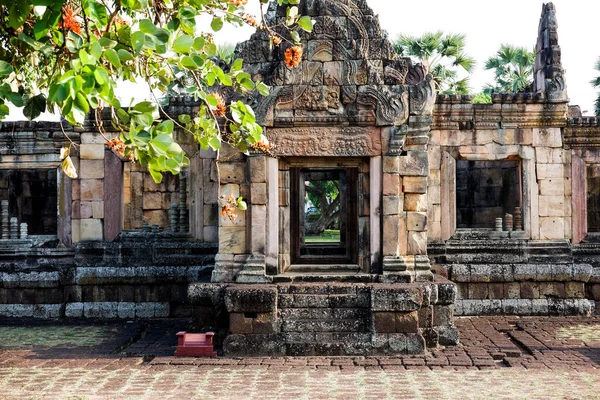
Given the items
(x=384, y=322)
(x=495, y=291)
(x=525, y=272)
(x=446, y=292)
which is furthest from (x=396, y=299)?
(x=525, y=272)

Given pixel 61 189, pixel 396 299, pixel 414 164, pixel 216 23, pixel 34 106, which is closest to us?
pixel 34 106

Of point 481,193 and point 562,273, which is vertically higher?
point 481,193

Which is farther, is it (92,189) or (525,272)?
(92,189)

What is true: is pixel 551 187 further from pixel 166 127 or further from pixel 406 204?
pixel 166 127

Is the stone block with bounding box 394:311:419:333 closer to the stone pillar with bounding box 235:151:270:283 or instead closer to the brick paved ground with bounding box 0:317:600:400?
the brick paved ground with bounding box 0:317:600:400

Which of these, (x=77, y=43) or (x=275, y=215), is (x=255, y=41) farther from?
(x=77, y=43)

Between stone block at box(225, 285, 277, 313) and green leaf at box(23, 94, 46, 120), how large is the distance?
3905mm

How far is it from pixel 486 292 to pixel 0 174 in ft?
28.3

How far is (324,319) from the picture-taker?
844cm

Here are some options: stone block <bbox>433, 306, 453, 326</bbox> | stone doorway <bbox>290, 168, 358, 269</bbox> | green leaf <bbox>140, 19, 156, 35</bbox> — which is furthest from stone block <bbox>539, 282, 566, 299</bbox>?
green leaf <bbox>140, 19, 156, 35</bbox>

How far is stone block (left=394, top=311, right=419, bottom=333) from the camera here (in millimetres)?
8320

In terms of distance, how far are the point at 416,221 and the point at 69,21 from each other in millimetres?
5392

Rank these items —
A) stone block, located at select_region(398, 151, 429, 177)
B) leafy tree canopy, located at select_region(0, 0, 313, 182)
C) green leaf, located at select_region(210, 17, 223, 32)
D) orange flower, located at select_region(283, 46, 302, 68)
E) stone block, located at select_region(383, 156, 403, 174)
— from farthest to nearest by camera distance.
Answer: stone block, located at select_region(398, 151, 429, 177) → stone block, located at select_region(383, 156, 403, 174) → orange flower, located at select_region(283, 46, 302, 68) → green leaf, located at select_region(210, 17, 223, 32) → leafy tree canopy, located at select_region(0, 0, 313, 182)

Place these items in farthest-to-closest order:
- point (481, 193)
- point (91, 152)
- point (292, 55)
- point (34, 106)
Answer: point (481, 193) → point (91, 152) → point (292, 55) → point (34, 106)
